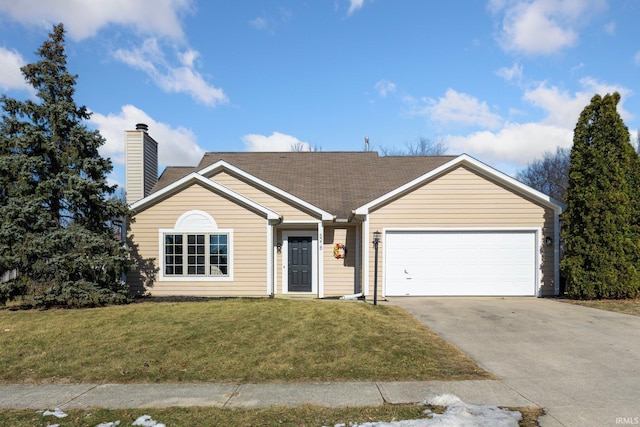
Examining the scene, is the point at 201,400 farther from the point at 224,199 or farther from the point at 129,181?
the point at 129,181

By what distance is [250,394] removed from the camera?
5.11m

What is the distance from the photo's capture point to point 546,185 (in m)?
43.8

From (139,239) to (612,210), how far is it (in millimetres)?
14072

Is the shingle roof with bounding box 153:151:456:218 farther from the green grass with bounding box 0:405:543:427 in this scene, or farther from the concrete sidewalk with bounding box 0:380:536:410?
the green grass with bounding box 0:405:543:427

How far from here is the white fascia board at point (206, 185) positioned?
12.4 meters

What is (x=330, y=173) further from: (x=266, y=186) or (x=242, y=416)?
(x=242, y=416)

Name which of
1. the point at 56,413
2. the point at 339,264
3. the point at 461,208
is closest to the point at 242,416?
the point at 56,413

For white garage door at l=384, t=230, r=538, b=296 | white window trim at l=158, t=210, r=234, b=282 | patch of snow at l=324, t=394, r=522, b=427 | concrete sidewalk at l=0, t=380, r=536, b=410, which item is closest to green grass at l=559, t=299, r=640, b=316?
white garage door at l=384, t=230, r=538, b=296

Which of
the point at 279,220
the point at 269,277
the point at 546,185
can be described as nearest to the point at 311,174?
the point at 279,220

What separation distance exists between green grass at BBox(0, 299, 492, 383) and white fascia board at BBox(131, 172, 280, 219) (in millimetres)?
3687

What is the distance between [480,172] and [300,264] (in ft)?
21.2

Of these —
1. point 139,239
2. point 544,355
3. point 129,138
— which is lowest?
point 544,355

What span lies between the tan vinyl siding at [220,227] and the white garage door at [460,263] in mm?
4029

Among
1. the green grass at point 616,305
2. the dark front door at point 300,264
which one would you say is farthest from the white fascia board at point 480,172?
the green grass at point 616,305
